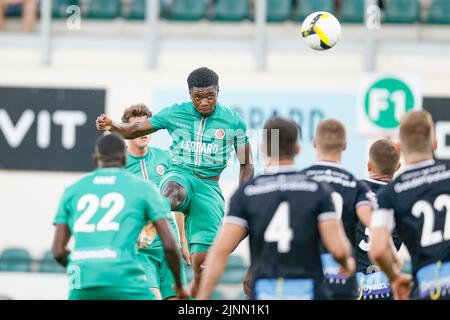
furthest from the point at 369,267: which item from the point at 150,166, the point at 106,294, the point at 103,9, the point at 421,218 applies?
the point at 103,9

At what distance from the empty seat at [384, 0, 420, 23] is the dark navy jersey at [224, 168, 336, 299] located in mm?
13551

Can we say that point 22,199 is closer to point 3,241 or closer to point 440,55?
point 3,241

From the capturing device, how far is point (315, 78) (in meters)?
20.0

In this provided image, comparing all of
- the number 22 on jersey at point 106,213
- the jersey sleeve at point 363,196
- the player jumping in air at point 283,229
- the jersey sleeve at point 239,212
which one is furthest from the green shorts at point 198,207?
the jersey sleeve at point 239,212

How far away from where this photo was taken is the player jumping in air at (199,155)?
11234mm

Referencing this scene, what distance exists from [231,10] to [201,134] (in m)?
10.3

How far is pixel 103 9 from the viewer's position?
70.4 ft

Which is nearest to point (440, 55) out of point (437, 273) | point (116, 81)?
point (116, 81)

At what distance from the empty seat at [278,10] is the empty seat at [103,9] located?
3084mm

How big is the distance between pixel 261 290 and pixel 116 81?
40.7ft

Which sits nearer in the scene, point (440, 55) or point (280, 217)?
point (280, 217)

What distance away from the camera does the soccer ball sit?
12094 mm
